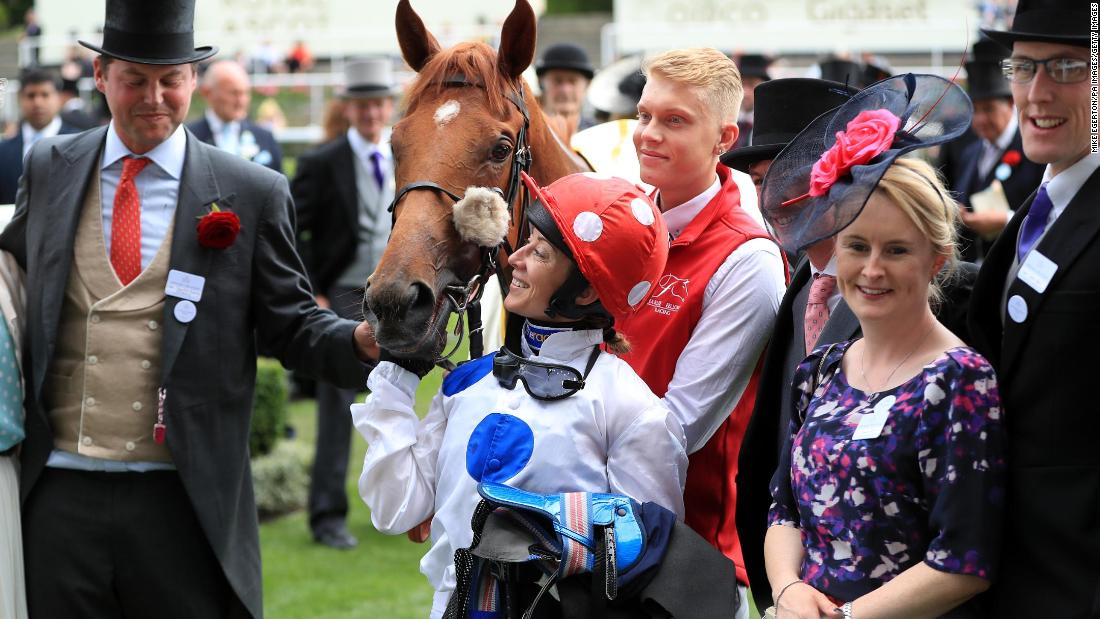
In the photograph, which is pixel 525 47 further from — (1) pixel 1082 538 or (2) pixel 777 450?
(1) pixel 1082 538

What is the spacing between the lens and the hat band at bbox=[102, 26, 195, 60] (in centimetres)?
388

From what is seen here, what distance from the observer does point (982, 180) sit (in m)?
8.16

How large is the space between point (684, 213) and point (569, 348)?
680 mm

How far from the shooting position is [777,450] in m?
3.14

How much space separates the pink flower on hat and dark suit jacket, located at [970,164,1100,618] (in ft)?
1.26

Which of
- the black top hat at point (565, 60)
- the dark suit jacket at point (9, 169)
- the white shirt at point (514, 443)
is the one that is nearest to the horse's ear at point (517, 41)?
the white shirt at point (514, 443)

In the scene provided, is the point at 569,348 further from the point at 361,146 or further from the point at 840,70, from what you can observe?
the point at 361,146

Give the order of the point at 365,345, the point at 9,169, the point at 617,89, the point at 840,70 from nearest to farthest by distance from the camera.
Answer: the point at 365,345 < the point at 840,70 < the point at 617,89 < the point at 9,169

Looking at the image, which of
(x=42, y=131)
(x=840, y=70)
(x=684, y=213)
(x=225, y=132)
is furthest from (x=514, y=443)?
(x=42, y=131)

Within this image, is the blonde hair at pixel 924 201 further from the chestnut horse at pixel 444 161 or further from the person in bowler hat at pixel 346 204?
the person in bowler hat at pixel 346 204

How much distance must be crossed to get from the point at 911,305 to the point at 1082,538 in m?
0.56

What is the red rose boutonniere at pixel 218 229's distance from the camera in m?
3.87

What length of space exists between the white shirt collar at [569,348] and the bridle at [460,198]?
292 mm

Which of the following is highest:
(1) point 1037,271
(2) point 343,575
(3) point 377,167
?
(1) point 1037,271
